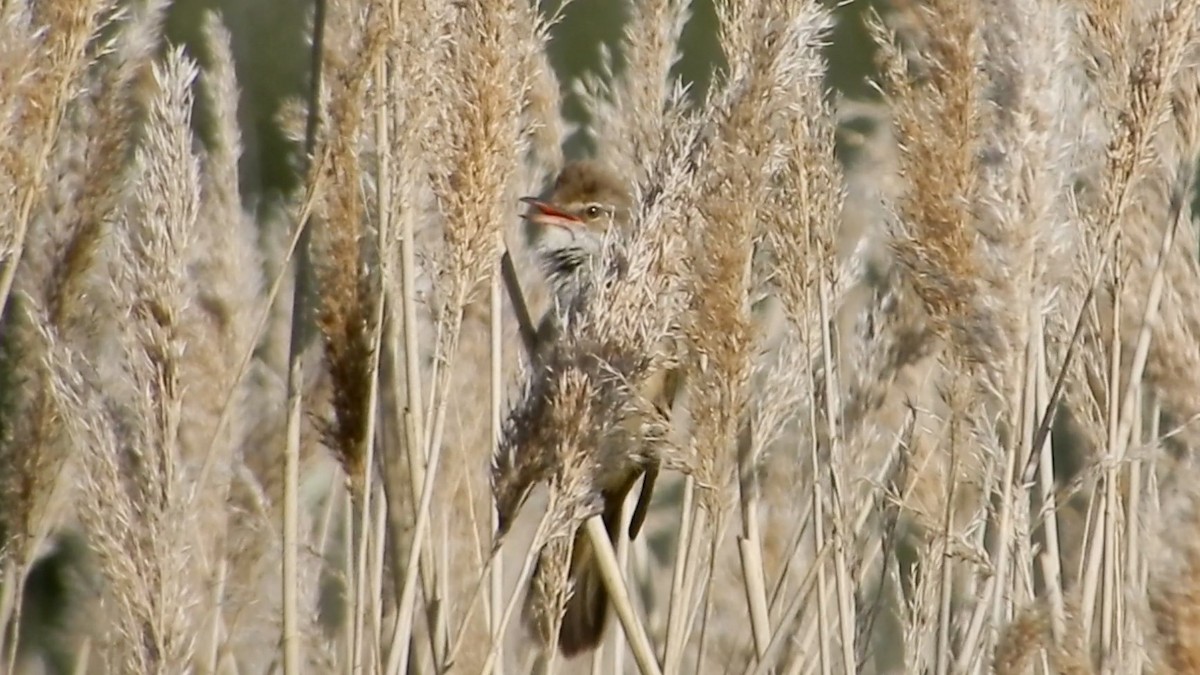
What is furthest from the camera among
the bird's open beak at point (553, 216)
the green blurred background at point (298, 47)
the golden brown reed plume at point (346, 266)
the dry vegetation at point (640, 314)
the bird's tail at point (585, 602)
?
the green blurred background at point (298, 47)

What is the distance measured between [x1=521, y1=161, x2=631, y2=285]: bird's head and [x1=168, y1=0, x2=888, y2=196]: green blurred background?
3986mm

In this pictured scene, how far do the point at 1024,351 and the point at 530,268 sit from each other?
123 cm

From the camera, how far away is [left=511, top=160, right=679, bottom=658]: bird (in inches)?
109

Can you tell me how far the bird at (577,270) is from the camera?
2762 mm

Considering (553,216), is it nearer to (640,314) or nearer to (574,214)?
(574,214)

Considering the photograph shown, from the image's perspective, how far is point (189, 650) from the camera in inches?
67.4

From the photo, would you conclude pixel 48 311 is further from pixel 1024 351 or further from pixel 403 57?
pixel 1024 351

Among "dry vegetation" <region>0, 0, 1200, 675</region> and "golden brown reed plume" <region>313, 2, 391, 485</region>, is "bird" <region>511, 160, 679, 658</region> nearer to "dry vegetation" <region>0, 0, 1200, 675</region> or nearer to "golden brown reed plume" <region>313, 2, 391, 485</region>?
"dry vegetation" <region>0, 0, 1200, 675</region>

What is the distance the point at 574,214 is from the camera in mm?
3271

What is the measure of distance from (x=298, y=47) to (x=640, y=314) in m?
7.10

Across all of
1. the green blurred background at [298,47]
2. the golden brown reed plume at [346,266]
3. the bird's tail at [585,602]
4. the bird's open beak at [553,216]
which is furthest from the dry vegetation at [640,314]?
the green blurred background at [298,47]

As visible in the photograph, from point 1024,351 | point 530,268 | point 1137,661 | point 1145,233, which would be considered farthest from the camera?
point 530,268

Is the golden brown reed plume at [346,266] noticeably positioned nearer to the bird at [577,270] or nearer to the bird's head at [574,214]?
the bird at [577,270]

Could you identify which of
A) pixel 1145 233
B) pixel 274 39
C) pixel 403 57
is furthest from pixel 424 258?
pixel 274 39
